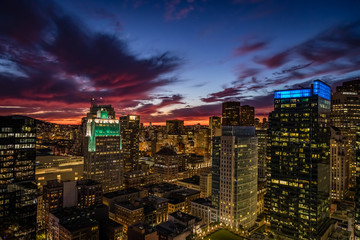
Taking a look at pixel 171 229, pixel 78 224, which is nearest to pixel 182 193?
pixel 171 229

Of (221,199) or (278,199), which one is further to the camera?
(221,199)

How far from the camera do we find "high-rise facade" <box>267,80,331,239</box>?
357 ft

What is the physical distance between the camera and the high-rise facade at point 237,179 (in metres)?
136

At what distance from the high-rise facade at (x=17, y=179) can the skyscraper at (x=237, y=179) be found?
324ft

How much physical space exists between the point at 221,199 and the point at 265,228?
3170cm

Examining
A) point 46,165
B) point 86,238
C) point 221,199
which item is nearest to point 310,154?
point 221,199

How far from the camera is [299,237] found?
110 meters

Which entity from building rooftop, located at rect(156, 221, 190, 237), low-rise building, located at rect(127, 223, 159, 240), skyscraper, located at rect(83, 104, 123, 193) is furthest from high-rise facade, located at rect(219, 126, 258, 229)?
skyscraper, located at rect(83, 104, 123, 193)

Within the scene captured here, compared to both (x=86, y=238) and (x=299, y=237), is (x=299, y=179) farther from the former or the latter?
(x=86, y=238)

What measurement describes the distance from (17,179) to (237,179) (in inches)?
4348

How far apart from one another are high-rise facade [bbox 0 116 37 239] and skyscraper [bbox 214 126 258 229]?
9881 centimetres

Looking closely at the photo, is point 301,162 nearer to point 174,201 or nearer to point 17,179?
point 174,201

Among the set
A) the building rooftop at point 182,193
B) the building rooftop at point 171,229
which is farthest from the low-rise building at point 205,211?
the building rooftop at point 171,229

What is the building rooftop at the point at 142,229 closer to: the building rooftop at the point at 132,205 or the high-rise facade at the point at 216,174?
the building rooftop at the point at 132,205
